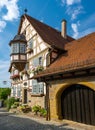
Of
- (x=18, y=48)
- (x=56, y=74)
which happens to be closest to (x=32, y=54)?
(x=18, y=48)

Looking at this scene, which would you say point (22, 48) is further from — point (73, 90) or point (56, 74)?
point (73, 90)

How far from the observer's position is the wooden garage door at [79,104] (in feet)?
31.2

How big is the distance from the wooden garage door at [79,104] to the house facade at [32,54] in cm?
356

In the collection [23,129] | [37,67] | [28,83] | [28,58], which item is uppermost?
[28,58]

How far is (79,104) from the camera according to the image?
33.4 feet

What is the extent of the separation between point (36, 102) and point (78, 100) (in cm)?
618

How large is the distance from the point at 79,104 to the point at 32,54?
9.02 meters

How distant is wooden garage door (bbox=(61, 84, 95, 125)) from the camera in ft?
31.2

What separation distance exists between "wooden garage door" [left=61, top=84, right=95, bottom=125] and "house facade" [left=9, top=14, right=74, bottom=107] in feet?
11.7

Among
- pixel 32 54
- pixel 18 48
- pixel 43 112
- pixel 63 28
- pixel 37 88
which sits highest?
pixel 63 28

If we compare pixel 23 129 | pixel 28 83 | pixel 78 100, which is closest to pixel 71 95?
pixel 78 100

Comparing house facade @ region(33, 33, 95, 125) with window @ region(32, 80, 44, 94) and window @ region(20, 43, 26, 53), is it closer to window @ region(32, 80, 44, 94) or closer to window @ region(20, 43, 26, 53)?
window @ region(32, 80, 44, 94)

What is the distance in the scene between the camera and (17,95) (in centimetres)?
2138

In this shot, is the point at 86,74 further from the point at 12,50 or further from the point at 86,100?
the point at 12,50
